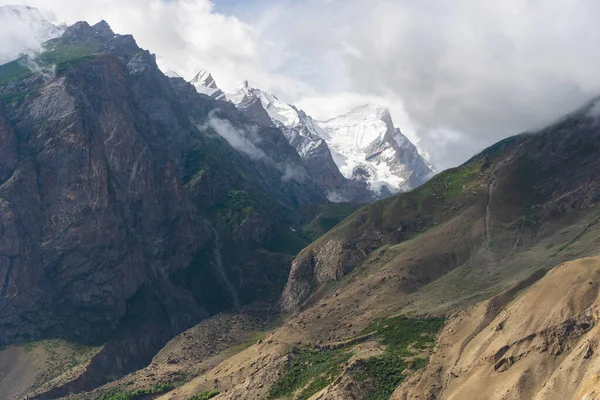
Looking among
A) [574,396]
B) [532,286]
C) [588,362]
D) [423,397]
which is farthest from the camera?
[532,286]

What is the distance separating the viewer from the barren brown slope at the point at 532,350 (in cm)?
15075

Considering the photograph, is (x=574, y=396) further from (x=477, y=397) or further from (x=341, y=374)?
(x=341, y=374)

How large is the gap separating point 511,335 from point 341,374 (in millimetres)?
49334

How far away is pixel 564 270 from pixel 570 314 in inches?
990

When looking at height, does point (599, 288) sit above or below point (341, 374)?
below

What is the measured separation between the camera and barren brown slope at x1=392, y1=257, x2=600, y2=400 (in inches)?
5935

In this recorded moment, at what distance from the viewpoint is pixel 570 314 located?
17000cm

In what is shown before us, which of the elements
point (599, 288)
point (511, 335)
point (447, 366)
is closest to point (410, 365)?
point (447, 366)

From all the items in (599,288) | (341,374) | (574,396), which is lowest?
(574,396)

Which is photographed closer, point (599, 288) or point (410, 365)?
point (599, 288)

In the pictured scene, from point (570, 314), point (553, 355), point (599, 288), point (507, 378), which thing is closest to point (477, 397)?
point (507, 378)

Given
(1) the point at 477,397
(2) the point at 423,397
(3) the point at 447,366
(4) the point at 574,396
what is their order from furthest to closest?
(3) the point at 447,366
(2) the point at 423,397
(1) the point at 477,397
(4) the point at 574,396

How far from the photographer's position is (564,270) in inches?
7574

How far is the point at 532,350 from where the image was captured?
16688 cm
